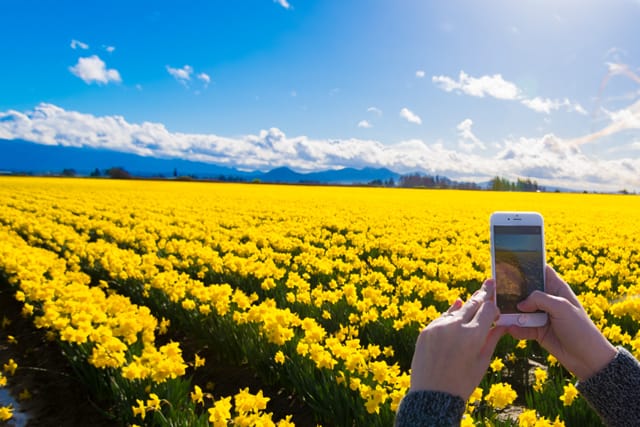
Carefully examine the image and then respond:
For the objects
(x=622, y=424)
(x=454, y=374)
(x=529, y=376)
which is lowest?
(x=529, y=376)

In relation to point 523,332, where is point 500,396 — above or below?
below

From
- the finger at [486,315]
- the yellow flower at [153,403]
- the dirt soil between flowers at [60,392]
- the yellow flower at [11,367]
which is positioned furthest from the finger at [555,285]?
the yellow flower at [11,367]

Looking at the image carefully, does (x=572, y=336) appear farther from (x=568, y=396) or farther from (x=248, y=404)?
(x=248, y=404)

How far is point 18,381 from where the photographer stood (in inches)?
222

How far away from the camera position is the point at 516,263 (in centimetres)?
212

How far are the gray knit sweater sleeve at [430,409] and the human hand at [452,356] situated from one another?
20mm

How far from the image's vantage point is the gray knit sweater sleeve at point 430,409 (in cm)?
127


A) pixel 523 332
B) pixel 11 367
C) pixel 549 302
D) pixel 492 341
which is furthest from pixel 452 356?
pixel 11 367

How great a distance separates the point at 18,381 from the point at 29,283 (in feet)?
4.85

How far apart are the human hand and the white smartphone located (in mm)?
546

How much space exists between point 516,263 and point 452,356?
0.95 metres

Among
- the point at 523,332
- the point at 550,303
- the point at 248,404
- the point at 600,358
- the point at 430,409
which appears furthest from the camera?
the point at 248,404

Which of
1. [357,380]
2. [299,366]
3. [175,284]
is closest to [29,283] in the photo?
[175,284]

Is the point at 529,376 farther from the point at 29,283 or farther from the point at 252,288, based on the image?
the point at 29,283
